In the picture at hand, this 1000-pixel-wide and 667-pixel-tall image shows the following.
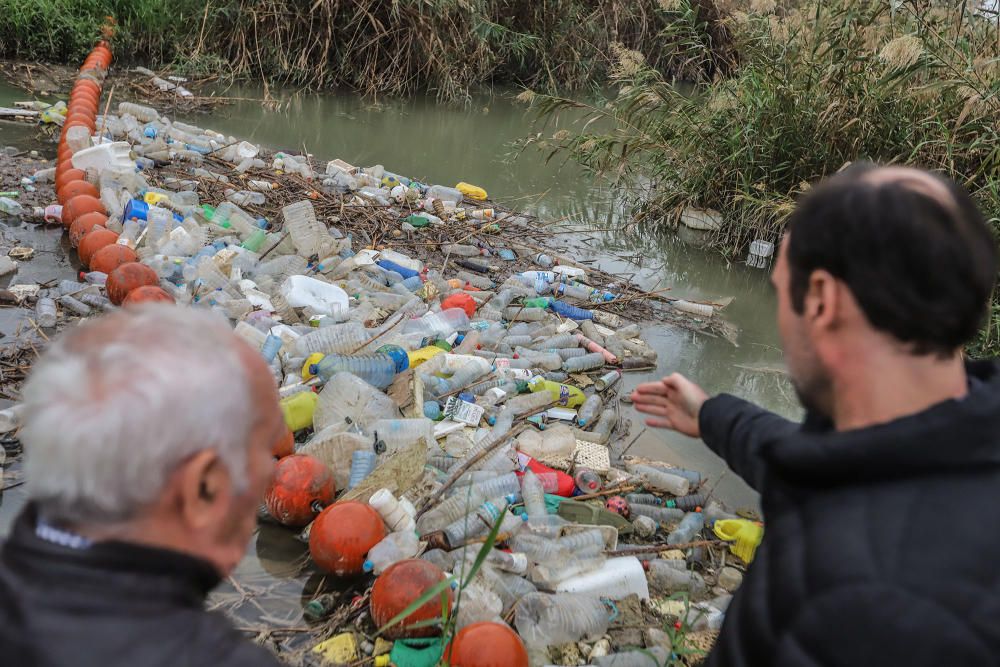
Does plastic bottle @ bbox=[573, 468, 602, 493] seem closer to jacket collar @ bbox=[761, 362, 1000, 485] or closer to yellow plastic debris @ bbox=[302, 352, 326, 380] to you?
yellow plastic debris @ bbox=[302, 352, 326, 380]

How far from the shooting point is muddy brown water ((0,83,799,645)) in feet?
10.3

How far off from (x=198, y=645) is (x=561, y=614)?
1885mm

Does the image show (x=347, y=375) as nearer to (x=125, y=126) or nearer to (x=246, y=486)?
(x=246, y=486)

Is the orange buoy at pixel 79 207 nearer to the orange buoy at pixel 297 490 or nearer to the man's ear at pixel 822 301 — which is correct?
the orange buoy at pixel 297 490

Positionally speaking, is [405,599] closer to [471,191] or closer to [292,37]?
[471,191]

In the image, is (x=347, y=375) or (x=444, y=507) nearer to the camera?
(x=444, y=507)

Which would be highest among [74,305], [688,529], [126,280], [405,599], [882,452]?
[882,452]

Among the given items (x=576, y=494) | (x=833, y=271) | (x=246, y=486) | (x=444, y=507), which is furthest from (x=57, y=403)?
(x=576, y=494)

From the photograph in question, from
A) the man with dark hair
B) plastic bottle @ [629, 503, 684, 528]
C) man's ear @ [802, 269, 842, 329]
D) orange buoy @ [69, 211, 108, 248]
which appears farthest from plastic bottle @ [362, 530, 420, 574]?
orange buoy @ [69, 211, 108, 248]

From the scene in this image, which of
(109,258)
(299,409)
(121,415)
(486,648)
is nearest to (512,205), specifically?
(109,258)

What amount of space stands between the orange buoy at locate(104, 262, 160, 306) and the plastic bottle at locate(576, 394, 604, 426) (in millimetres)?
2560

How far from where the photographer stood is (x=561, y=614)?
2783 millimetres

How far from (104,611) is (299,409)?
2804mm

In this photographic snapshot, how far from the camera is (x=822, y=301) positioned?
4.27 feet
